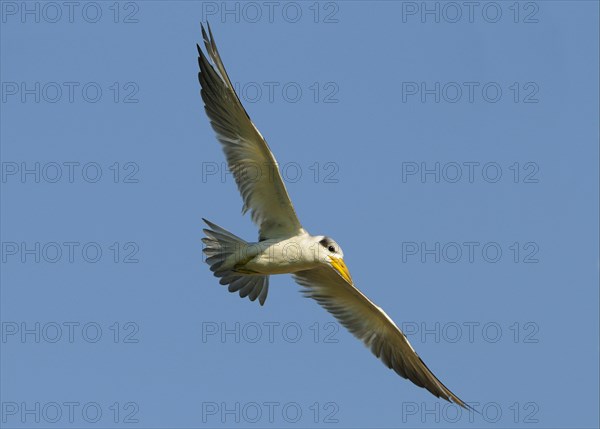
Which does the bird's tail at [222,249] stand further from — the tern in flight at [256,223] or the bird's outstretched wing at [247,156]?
the bird's outstretched wing at [247,156]

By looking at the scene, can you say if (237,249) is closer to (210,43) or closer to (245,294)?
(245,294)

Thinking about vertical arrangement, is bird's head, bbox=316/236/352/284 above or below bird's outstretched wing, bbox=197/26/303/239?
below

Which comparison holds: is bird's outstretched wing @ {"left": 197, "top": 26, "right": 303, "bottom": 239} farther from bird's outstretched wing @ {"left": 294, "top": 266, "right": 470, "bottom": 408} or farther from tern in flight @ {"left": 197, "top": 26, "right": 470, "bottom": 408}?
bird's outstretched wing @ {"left": 294, "top": 266, "right": 470, "bottom": 408}

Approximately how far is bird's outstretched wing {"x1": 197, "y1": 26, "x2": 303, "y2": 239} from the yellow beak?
66cm

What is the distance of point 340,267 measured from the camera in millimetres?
14719

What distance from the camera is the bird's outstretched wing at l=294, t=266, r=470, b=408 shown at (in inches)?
631

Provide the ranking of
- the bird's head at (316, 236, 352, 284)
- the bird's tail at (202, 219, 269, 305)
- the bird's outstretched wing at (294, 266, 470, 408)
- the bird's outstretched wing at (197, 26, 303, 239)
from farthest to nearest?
the bird's outstretched wing at (294, 266, 470, 408) < the bird's tail at (202, 219, 269, 305) < the bird's head at (316, 236, 352, 284) < the bird's outstretched wing at (197, 26, 303, 239)

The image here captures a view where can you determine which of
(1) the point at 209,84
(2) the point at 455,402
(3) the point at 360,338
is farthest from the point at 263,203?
(2) the point at 455,402

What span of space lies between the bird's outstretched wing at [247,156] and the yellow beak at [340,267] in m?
0.66

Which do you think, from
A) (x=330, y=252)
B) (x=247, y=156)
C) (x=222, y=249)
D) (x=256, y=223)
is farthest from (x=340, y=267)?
(x=247, y=156)

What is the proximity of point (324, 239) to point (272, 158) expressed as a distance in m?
1.24

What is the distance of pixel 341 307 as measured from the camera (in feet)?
54.1

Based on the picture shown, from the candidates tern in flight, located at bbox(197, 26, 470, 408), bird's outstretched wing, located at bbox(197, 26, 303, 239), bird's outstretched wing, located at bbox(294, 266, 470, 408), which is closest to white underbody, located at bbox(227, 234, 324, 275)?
tern in flight, located at bbox(197, 26, 470, 408)

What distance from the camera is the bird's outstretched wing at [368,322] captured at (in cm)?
1602
